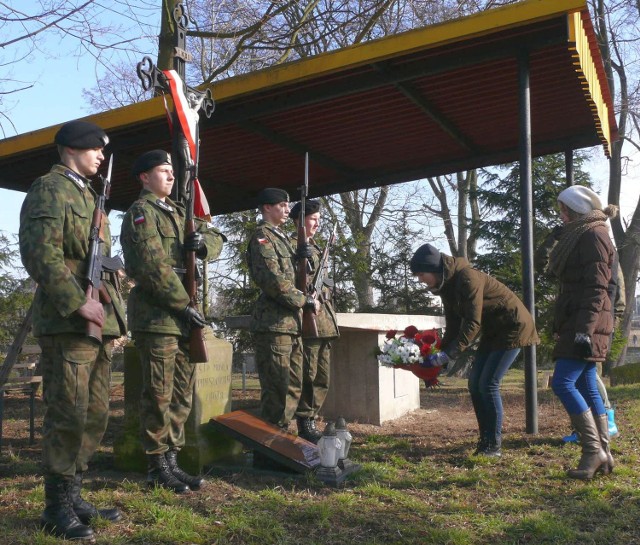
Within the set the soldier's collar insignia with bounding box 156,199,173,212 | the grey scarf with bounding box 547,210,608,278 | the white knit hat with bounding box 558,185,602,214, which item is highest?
the white knit hat with bounding box 558,185,602,214

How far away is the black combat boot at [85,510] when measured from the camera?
155 inches

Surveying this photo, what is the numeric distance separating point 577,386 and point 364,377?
3466 millimetres

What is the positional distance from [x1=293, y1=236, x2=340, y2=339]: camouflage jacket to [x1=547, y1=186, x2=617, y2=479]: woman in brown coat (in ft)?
7.01

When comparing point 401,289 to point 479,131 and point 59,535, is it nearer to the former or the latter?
point 479,131

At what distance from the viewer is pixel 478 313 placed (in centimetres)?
541

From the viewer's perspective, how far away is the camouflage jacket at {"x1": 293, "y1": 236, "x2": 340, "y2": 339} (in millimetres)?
6410

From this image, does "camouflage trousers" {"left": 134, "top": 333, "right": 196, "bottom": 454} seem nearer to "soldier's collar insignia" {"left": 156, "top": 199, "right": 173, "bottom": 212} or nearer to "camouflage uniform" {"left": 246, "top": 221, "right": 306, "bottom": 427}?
"soldier's collar insignia" {"left": 156, "top": 199, "right": 173, "bottom": 212}

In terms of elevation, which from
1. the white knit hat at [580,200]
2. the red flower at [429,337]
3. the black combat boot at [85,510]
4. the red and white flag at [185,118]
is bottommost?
the black combat boot at [85,510]

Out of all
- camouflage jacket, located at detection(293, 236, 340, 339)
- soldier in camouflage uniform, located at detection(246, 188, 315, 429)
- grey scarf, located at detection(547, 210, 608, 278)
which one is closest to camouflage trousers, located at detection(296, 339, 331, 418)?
camouflage jacket, located at detection(293, 236, 340, 339)

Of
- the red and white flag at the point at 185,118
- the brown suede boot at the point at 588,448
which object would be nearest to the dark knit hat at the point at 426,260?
the brown suede boot at the point at 588,448

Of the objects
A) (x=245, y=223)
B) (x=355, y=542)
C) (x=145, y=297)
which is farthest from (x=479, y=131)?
(x=245, y=223)

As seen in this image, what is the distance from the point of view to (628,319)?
20.2 meters

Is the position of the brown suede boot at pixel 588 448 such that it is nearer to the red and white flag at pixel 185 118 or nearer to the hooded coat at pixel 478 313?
the hooded coat at pixel 478 313

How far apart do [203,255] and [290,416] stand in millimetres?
1710
